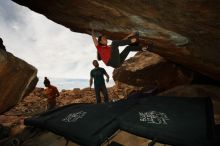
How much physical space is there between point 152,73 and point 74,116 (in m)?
7.28

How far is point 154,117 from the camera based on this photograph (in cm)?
681

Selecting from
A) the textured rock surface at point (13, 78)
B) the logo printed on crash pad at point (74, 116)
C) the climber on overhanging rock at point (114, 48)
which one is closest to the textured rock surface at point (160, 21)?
the climber on overhanging rock at point (114, 48)

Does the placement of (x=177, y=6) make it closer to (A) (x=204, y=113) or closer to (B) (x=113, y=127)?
(A) (x=204, y=113)

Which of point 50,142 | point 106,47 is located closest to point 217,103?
point 106,47

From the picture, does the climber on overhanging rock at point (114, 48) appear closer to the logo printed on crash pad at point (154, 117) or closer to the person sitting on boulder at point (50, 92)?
the logo printed on crash pad at point (154, 117)

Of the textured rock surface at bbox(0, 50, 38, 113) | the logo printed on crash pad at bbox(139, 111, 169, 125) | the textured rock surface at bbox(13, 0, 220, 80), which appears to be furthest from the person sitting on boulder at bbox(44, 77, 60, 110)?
the logo printed on crash pad at bbox(139, 111, 169, 125)

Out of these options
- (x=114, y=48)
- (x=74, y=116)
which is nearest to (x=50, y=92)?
(x=74, y=116)

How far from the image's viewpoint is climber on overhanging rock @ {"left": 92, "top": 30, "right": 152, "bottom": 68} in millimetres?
7320

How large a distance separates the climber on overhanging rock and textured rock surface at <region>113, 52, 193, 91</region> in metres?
6.16

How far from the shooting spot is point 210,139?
5.62m

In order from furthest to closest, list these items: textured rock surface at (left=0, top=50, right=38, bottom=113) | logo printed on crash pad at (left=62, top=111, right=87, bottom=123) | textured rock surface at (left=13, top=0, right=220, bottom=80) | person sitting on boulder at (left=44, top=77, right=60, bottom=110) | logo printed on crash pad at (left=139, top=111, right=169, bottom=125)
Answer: person sitting on boulder at (left=44, top=77, right=60, bottom=110)
textured rock surface at (left=0, top=50, right=38, bottom=113)
logo printed on crash pad at (left=62, top=111, right=87, bottom=123)
textured rock surface at (left=13, top=0, right=220, bottom=80)
logo printed on crash pad at (left=139, top=111, right=169, bottom=125)

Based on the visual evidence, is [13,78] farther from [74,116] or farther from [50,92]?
[50,92]

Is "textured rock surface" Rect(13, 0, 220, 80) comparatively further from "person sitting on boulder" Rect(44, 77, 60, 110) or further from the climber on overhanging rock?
"person sitting on boulder" Rect(44, 77, 60, 110)

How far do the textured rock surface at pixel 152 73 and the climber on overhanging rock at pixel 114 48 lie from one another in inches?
243
